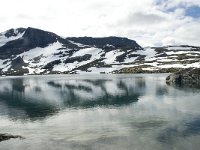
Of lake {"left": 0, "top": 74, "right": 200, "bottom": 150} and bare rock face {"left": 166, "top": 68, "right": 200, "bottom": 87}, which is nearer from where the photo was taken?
lake {"left": 0, "top": 74, "right": 200, "bottom": 150}

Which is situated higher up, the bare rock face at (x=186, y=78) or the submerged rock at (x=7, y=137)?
the bare rock face at (x=186, y=78)

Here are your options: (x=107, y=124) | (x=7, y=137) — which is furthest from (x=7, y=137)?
(x=107, y=124)

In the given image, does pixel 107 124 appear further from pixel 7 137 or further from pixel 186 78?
pixel 186 78

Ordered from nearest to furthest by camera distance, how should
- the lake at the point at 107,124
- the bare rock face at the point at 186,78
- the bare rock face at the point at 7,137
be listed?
the lake at the point at 107,124 < the bare rock face at the point at 7,137 < the bare rock face at the point at 186,78

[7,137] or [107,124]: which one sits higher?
[107,124]

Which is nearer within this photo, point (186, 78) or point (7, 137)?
point (7, 137)

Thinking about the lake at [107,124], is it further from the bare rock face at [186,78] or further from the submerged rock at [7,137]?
the bare rock face at [186,78]

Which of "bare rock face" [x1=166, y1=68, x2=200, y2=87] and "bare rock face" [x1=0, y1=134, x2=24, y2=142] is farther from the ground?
"bare rock face" [x1=166, y1=68, x2=200, y2=87]

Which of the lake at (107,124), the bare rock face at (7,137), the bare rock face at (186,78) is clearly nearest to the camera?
the lake at (107,124)

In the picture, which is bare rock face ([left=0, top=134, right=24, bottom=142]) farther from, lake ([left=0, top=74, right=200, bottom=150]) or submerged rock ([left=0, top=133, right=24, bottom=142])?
lake ([left=0, top=74, right=200, bottom=150])

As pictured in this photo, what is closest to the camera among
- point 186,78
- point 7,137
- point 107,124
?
point 7,137

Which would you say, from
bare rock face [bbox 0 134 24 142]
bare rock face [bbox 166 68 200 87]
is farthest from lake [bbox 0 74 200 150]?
bare rock face [bbox 166 68 200 87]

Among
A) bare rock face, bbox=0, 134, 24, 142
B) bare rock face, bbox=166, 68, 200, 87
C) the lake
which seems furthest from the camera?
bare rock face, bbox=166, 68, 200, 87

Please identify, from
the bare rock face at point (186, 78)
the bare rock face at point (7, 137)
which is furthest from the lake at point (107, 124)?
the bare rock face at point (186, 78)
